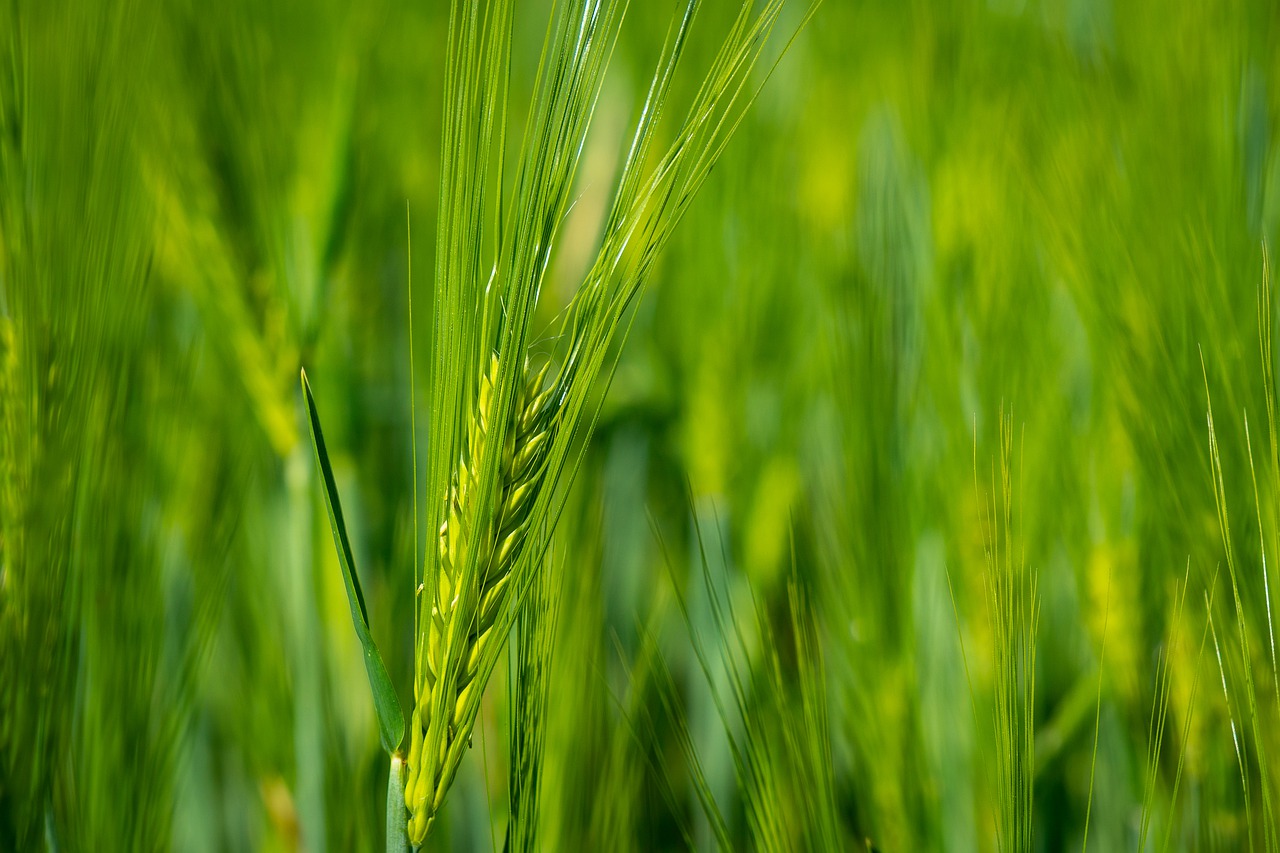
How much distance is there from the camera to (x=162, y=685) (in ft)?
2.04

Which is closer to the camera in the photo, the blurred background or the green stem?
the green stem

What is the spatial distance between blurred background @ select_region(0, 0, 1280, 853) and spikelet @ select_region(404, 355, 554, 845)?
0.08 metres

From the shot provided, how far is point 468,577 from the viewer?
0.93 ft

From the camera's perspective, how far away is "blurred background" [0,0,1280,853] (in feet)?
1.29

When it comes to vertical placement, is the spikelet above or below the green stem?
above

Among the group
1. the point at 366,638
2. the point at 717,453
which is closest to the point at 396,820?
the point at 366,638

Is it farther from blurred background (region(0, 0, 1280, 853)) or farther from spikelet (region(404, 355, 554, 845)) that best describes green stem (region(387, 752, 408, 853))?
blurred background (region(0, 0, 1280, 853))

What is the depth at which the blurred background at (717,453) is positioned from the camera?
0.39 m

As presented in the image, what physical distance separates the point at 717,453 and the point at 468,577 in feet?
1.21

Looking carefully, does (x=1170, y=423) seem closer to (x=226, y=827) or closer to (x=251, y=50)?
(x=251, y=50)

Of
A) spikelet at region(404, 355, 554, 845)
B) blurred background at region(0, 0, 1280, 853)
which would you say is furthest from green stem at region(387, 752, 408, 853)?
blurred background at region(0, 0, 1280, 853)

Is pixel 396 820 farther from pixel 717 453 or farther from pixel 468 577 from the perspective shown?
pixel 717 453

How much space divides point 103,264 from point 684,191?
0.27 m

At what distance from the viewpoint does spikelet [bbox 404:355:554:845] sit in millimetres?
283
